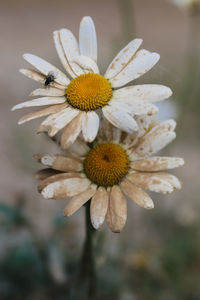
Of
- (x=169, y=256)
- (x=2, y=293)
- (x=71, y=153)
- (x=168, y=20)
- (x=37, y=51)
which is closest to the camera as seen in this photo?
(x=71, y=153)

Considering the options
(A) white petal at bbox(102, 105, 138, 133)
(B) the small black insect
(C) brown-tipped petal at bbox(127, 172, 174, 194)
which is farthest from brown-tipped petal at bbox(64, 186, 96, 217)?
(B) the small black insect

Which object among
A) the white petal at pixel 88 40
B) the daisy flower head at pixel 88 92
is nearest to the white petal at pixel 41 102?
the daisy flower head at pixel 88 92

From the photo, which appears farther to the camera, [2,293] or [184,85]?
[184,85]

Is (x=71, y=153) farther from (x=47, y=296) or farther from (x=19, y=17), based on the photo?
(x=19, y=17)

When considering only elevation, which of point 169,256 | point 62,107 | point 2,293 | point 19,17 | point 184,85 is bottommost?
point 169,256

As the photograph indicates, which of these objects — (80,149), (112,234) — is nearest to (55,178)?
(80,149)

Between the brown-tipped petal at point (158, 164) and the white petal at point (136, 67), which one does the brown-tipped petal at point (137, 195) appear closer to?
the brown-tipped petal at point (158, 164)

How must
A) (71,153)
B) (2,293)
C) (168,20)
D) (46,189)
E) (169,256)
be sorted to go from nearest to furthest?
1. (46,189)
2. (71,153)
3. (2,293)
4. (169,256)
5. (168,20)

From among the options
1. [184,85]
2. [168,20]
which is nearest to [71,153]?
[184,85]

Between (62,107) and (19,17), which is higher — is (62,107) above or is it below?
above
